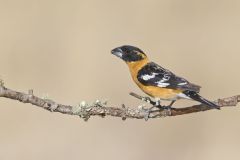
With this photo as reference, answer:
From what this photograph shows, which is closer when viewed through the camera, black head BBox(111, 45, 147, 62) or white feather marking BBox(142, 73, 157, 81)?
black head BBox(111, 45, 147, 62)

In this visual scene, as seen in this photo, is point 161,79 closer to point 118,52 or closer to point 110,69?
point 118,52

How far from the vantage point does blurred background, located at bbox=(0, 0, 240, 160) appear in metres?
12.0

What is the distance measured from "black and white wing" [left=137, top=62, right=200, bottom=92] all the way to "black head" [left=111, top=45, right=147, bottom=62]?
0.35ft

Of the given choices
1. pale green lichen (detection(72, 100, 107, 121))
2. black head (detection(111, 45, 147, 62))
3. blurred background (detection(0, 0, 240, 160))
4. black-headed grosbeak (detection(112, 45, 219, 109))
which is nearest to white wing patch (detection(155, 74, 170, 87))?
black-headed grosbeak (detection(112, 45, 219, 109))

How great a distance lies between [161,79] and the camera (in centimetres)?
553

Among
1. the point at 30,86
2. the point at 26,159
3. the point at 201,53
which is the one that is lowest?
the point at 26,159

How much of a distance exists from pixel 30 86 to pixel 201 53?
2.99 m

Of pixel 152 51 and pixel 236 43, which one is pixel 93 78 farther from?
pixel 236 43

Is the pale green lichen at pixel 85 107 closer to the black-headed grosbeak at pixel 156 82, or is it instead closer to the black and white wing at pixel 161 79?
the black-headed grosbeak at pixel 156 82

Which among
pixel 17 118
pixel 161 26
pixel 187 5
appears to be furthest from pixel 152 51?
pixel 17 118

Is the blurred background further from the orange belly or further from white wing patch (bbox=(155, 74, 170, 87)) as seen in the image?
the orange belly

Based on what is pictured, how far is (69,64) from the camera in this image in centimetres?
A: 1369

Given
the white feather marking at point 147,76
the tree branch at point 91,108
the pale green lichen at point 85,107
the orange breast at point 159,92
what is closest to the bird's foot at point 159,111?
the tree branch at point 91,108

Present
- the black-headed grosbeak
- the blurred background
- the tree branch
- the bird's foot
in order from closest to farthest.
Result: the tree branch
the bird's foot
the black-headed grosbeak
the blurred background
